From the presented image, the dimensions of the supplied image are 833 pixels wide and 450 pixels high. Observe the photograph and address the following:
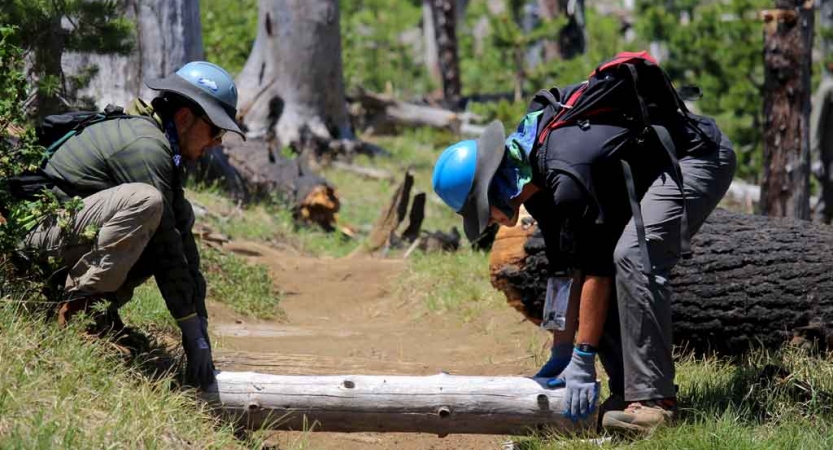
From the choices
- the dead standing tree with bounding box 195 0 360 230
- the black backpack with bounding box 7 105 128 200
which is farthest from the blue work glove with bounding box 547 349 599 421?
the dead standing tree with bounding box 195 0 360 230

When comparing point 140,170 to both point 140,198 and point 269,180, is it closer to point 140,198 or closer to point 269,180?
point 140,198

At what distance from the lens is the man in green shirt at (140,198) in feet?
14.1

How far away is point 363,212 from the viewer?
38.4 feet

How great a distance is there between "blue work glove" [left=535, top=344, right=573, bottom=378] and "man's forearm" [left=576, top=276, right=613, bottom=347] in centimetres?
27

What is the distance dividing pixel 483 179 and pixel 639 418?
3.76 ft

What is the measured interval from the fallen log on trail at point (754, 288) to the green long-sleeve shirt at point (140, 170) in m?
2.31

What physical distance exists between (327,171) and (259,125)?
1.04m

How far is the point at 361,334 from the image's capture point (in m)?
6.61

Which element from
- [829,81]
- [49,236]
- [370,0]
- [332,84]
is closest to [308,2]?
[332,84]

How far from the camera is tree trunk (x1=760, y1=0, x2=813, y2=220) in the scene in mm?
8594

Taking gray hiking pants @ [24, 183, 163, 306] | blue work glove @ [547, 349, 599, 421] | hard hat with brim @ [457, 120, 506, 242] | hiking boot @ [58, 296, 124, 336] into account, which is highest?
hard hat with brim @ [457, 120, 506, 242]

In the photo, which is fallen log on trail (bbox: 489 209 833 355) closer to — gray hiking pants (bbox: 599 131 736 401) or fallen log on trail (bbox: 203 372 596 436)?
gray hiking pants (bbox: 599 131 736 401)

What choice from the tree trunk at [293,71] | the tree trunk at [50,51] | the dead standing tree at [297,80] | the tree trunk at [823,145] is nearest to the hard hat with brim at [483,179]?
the tree trunk at [50,51]

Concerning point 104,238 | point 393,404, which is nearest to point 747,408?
point 393,404
